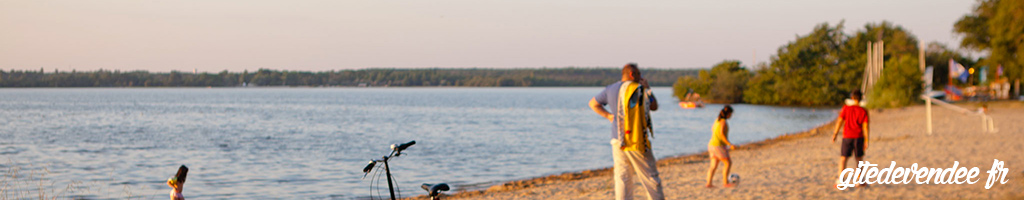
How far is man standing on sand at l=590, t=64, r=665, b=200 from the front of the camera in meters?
6.84

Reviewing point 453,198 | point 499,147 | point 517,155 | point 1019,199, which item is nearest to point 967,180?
point 1019,199

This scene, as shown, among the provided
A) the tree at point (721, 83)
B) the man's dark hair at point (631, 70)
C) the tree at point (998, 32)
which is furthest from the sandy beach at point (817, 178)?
the tree at point (721, 83)

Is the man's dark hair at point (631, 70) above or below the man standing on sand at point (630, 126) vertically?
above

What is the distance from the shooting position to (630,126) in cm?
693

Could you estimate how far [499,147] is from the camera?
28312 mm

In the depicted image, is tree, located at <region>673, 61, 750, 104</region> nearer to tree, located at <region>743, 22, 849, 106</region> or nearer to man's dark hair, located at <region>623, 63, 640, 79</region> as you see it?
tree, located at <region>743, 22, 849, 106</region>

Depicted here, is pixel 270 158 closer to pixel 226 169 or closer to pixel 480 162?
pixel 226 169

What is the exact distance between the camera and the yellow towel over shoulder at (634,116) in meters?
6.80

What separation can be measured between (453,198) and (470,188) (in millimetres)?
2321

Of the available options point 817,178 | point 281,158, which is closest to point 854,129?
point 817,178

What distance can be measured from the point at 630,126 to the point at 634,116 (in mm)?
110

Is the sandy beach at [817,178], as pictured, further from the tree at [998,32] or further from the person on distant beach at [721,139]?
the tree at [998,32]

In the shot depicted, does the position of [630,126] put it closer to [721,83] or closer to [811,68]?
[811,68]

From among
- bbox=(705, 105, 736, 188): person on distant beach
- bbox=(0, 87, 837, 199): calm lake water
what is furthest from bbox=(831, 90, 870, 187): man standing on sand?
bbox=(0, 87, 837, 199): calm lake water
